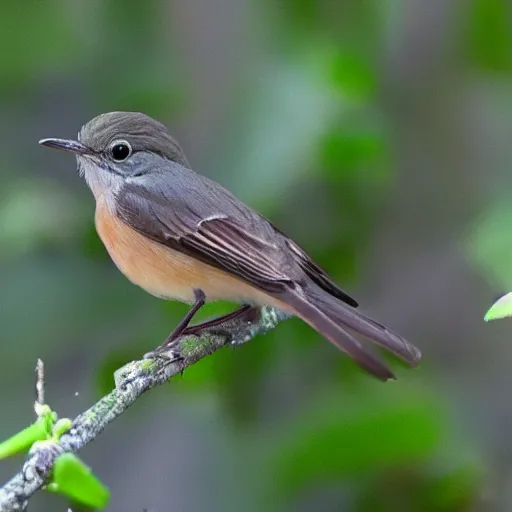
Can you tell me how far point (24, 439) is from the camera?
144cm

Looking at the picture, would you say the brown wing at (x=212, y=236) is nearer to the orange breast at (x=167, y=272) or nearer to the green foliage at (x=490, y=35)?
the orange breast at (x=167, y=272)

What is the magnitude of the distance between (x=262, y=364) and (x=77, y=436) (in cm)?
95

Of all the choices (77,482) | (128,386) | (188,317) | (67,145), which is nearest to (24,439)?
(77,482)

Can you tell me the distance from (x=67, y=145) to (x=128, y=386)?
37.9 inches

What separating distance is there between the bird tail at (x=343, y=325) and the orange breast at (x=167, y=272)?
22 cm

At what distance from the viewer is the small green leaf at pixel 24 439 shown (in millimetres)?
1388

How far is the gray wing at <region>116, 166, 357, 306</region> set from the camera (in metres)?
2.42

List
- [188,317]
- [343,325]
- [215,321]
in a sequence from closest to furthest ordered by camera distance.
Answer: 1. [343,325]
2. [188,317]
3. [215,321]

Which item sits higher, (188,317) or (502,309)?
(188,317)

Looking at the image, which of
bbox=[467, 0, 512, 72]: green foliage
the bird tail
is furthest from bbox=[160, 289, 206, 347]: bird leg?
bbox=[467, 0, 512, 72]: green foliage

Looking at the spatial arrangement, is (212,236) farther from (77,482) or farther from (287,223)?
(77,482)

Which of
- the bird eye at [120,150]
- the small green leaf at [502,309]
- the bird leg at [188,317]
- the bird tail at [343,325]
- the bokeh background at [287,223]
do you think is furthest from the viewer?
the bird eye at [120,150]

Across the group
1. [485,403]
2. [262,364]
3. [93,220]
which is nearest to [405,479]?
[262,364]

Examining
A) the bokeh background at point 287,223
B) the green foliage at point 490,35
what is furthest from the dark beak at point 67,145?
the green foliage at point 490,35
